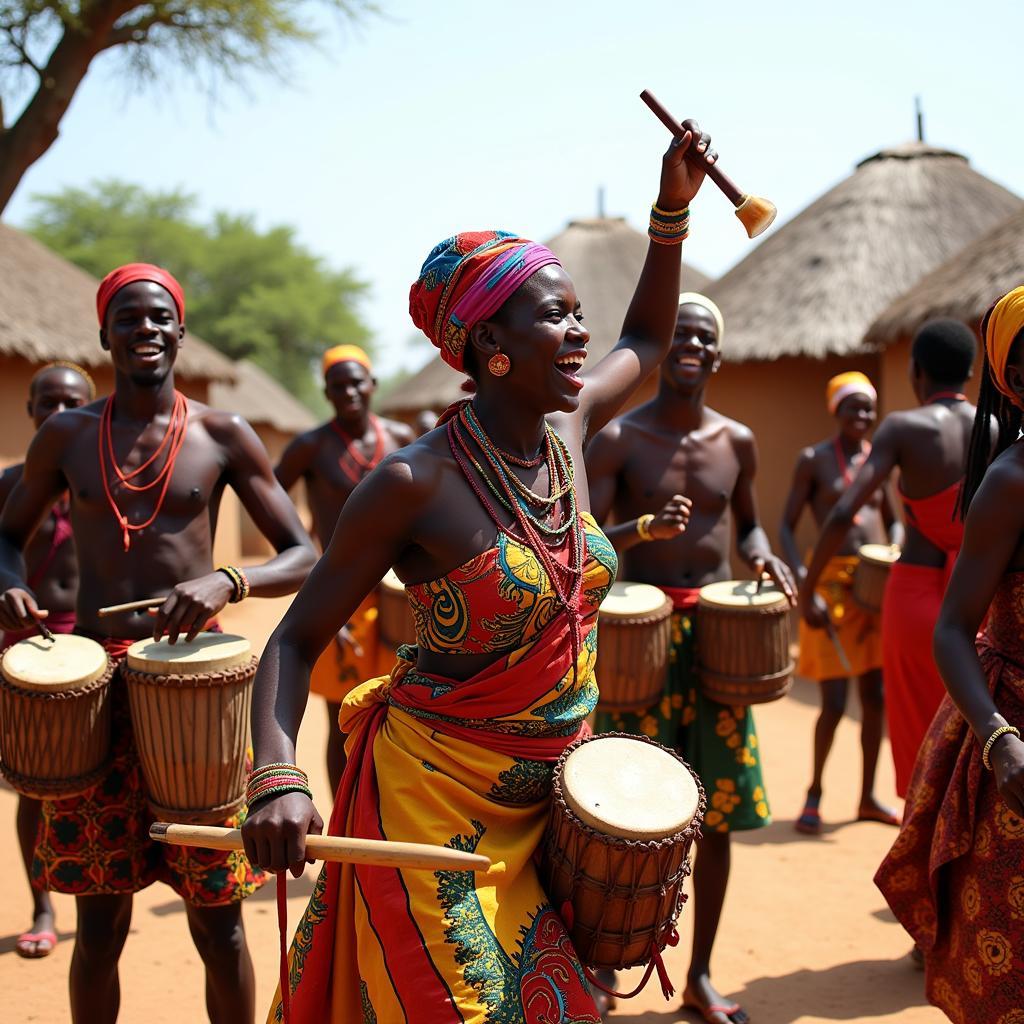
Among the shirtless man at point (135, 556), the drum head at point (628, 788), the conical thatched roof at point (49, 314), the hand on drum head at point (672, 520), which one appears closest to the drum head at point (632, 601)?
the hand on drum head at point (672, 520)

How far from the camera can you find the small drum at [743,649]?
15.2 feet

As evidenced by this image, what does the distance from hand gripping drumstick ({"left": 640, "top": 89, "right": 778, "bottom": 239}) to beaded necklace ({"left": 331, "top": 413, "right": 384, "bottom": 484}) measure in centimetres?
407

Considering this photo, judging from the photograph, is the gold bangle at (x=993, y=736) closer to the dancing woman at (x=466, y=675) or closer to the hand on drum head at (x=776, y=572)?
the dancing woman at (x=466, y=675)

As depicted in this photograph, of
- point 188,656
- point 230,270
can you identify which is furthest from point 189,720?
point 230,270

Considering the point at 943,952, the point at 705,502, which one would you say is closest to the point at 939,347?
the point at 705,502

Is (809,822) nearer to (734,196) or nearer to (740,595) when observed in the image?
(740,595)

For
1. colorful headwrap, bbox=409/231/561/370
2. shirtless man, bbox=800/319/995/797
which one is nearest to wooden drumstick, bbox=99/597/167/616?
colorful headwrap, bbox=409/231/561/370

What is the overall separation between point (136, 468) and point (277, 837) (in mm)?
2000

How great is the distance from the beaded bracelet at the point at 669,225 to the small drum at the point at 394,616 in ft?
10.7

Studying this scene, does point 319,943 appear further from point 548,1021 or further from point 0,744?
point 0,744

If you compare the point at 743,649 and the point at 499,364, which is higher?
the point at 499,364

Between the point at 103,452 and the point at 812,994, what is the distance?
3.46 metres

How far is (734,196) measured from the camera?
295 centimetres

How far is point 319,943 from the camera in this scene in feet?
8.38
